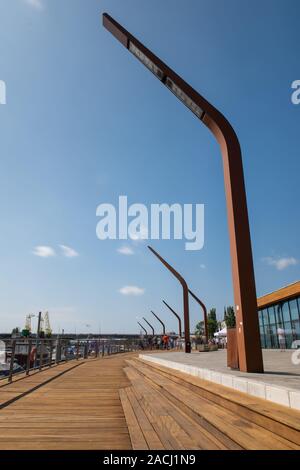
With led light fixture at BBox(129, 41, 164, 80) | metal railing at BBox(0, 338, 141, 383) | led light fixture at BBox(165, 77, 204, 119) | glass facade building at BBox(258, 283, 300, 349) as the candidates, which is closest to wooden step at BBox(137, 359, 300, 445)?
metal railing at BBox(0, 338, 141, 383)

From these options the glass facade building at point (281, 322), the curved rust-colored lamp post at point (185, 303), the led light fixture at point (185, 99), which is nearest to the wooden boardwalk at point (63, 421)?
the led light fixture at point (185, 99)

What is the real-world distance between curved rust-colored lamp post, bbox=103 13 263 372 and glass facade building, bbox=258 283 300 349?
15499mm

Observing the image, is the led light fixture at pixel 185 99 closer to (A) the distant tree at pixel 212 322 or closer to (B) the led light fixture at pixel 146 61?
(B) the led light fixture at pixel 146 61

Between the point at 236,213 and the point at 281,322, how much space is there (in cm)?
1996

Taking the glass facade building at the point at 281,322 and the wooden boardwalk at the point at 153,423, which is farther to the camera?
the glass facade building at the point at 281,322

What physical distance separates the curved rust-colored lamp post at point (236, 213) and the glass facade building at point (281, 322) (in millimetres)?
15499

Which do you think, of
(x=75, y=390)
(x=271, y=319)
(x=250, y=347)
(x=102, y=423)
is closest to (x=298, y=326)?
(x=271, y=319)

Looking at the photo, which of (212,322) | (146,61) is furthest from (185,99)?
(212,322)

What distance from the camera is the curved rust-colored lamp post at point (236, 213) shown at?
666 cm

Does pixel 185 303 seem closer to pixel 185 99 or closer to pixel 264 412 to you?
pixel 185 99

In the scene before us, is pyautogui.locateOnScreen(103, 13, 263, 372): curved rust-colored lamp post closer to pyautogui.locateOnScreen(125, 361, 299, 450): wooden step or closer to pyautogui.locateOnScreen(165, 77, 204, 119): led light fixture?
pyautogui.locateOnScreen(165, 77, 204, 119): led light fixture
